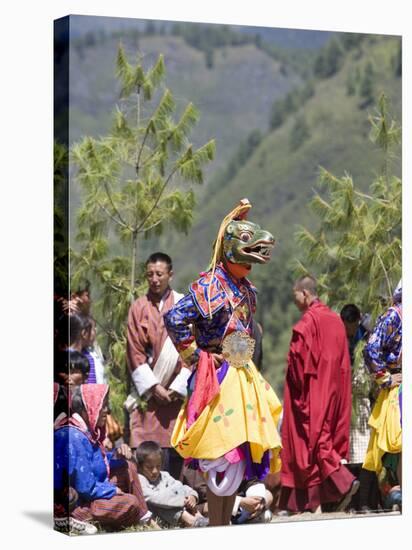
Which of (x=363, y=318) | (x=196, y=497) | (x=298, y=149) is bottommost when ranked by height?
(x=196, y=497)

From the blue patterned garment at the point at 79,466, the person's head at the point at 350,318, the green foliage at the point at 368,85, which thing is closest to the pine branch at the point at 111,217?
the blue patterned garment at the point at 79,466

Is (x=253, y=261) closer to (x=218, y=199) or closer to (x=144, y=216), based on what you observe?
A: (x=144, y=216)

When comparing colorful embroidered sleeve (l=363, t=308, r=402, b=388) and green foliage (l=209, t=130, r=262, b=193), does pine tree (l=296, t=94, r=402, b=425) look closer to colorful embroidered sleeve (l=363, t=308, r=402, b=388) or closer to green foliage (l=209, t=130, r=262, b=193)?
colorful embroidered sleeve (l=363, t=308, r=402, b=388)

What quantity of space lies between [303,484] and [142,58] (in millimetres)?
3164

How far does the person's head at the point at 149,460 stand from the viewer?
16.2 metres

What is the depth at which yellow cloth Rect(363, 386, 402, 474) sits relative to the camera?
55.9 ft

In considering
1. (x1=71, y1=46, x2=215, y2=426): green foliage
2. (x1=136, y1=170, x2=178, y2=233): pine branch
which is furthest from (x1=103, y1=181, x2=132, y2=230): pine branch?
(x1=136, y1=170, x2=178, y2=233): pine branch

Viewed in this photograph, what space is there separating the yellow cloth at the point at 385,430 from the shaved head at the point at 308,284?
0.87 meters

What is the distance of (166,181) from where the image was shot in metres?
16.5

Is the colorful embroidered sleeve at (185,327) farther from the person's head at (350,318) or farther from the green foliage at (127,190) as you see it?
the person's head at (350,318)

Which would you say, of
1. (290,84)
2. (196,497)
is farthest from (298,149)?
(196,497)

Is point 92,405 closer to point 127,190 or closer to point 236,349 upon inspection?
point 236,349

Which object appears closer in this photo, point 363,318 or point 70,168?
point 70,168

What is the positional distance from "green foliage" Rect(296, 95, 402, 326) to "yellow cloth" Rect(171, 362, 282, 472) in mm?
1146
